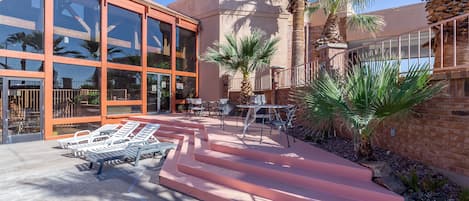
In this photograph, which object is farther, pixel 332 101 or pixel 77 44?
pixel 77 44

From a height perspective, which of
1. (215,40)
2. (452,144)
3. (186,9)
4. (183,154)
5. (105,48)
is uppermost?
(186,9)

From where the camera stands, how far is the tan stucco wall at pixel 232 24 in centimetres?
1538

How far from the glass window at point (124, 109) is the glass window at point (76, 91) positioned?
55 centimetres

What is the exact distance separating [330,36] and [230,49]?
14.0 ft

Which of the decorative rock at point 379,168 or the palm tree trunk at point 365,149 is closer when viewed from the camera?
the decorative rock at point 379,168

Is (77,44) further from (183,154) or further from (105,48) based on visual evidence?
(183,154)

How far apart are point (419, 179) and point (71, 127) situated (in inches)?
448

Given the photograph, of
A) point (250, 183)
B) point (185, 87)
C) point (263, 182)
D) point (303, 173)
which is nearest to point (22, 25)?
point (185, 87)

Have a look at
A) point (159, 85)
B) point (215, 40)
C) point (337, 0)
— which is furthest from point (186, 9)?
point (337, 0)

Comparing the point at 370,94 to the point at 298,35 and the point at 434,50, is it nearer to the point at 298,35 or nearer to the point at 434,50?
the point at 434,50

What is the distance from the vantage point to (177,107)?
15.3 metres

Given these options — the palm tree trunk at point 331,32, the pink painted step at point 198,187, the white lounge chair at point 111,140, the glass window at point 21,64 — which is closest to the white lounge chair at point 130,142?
the white lounge chair at point 111,140

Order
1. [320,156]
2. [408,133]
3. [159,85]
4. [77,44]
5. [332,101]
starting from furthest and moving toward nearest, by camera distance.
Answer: [159,85] → [77,44] → [320,156] → [408,133] → [332,101]

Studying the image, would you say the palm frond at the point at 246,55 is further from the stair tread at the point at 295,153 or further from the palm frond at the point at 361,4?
the stair tread at the point at 295,153
